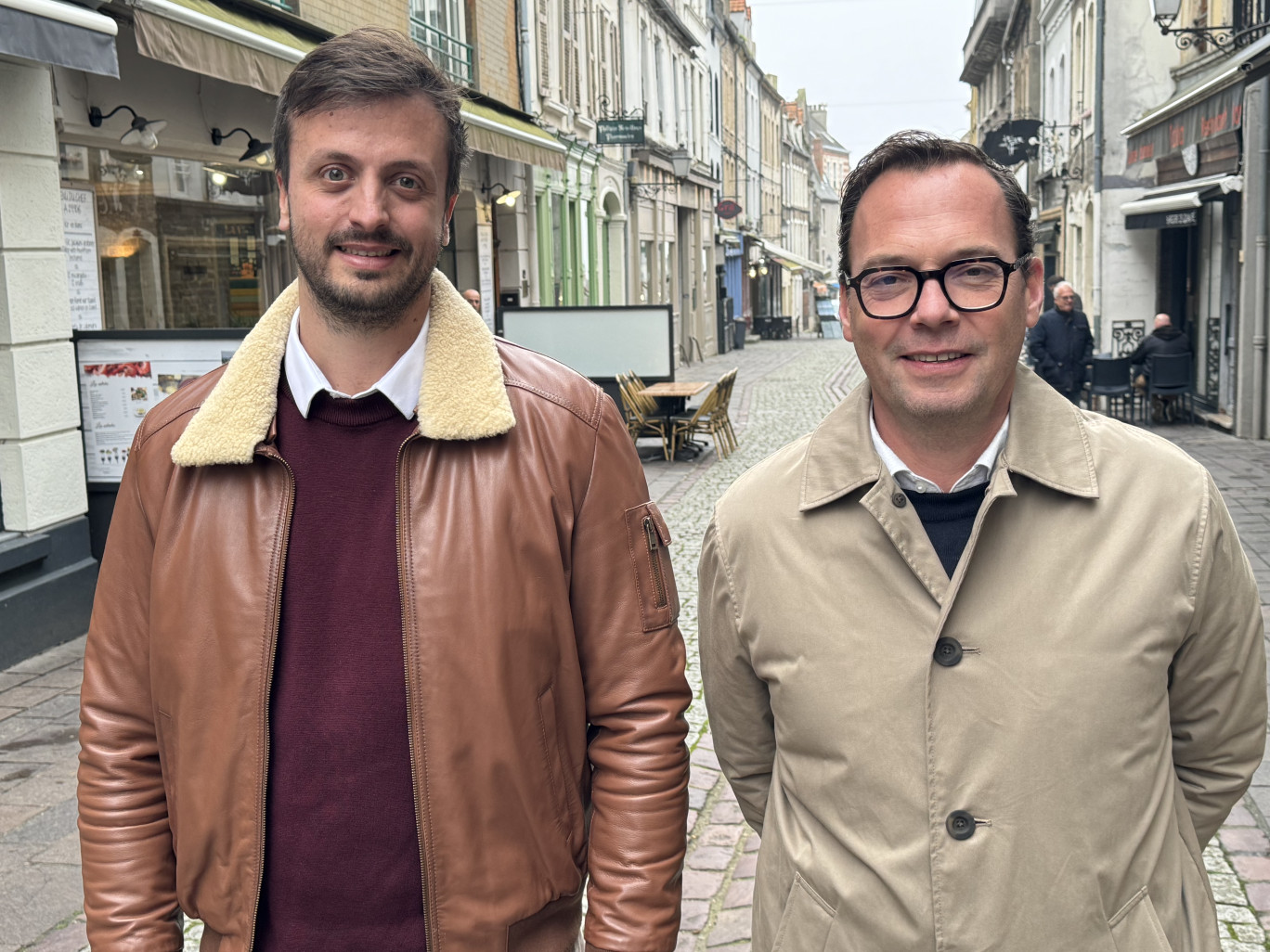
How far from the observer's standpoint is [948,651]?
187 centimetres

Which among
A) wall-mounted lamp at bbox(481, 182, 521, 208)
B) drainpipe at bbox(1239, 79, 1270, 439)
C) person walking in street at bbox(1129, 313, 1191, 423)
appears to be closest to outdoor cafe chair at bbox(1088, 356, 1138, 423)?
person walking in street at bbox(1129, 313, 1191, 423)

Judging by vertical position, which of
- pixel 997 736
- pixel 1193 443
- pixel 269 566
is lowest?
pixel 1193 443

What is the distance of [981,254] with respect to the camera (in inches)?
76.3

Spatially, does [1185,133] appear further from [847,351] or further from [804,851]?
[847,351]

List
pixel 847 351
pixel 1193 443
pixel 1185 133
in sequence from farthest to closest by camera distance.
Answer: pixel 847 351, pixel 1185 133, pixel 1193 443

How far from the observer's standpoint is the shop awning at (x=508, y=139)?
1336 centimetres

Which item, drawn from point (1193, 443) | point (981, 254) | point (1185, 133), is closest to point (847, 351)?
point (1185, 133)

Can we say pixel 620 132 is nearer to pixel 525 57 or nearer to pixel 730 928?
pixel 525 57

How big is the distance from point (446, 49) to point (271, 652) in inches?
622

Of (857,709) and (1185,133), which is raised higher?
(1185,133)

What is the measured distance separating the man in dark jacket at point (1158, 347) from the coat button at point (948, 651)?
1480cm

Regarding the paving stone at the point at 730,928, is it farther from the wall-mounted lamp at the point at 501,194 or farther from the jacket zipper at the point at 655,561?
the wall-mounted lamp at the point at 501,194

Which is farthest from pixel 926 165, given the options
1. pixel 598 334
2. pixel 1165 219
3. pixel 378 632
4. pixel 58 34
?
pixel 1165 219

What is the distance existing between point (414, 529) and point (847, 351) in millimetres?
36611
